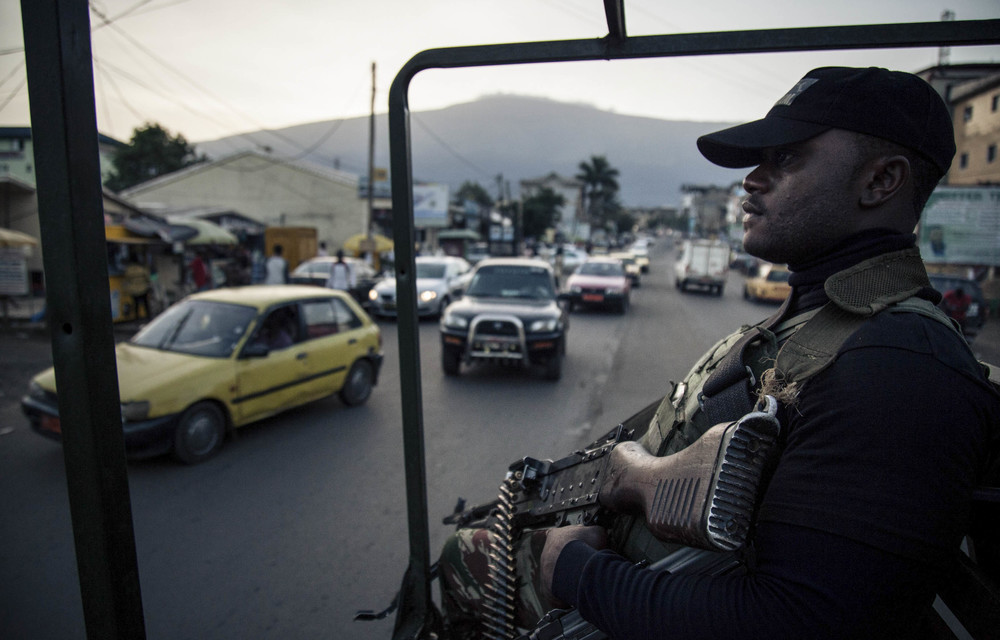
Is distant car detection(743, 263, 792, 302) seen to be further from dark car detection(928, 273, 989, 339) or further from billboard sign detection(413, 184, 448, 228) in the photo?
billboard sign detection(413, 184, 448, 228)

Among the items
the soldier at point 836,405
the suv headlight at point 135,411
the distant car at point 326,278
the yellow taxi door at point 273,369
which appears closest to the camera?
the soldier at point 836,405

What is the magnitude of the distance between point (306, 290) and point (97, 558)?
6.02m

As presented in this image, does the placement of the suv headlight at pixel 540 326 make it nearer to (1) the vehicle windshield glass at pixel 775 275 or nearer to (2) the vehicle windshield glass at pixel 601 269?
(2) the vehicle windshield glass at pixel 601 269

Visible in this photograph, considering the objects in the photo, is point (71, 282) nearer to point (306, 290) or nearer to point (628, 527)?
point (628, 527)

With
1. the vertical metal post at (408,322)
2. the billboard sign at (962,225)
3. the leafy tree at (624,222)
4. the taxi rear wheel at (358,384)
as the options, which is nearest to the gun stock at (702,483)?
the vertical metal post at (408,322)

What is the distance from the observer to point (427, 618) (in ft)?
6.48

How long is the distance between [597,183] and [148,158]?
4921 centimetres

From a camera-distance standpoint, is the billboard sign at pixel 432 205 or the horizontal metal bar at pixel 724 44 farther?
the billboard sign at pixel 432 205

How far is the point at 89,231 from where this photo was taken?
1022 millimetres

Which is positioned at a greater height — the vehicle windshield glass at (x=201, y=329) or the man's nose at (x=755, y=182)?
the man's nose at (x=755, y=182)

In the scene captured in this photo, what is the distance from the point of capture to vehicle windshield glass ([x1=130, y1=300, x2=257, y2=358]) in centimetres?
568

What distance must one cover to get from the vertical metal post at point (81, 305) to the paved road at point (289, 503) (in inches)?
81.6

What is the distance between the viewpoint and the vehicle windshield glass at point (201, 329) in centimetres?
568

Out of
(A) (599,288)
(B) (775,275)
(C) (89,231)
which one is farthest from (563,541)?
(B) (775,275)
